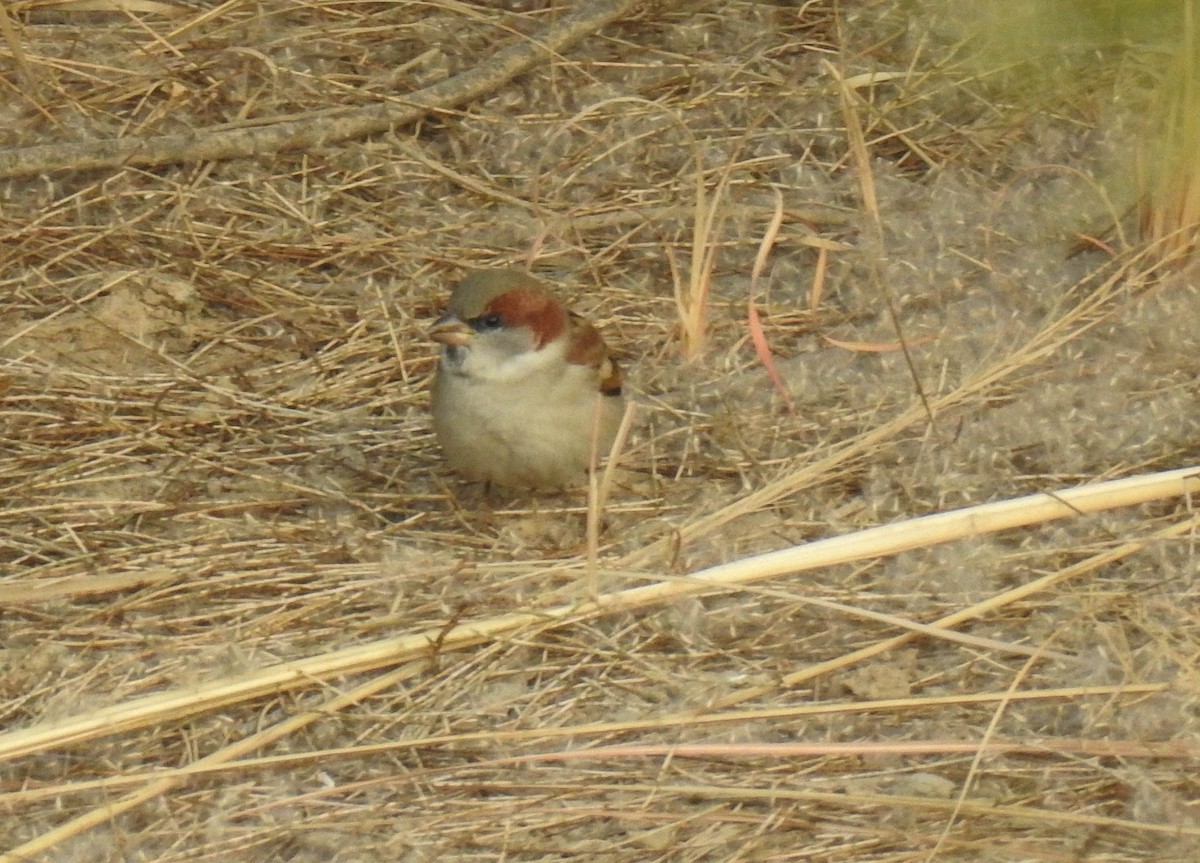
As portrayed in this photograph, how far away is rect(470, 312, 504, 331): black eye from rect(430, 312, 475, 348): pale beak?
18 millimetres

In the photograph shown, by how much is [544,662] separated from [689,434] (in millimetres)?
886

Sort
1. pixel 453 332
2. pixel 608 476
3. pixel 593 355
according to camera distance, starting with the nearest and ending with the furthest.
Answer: pixel 608 476 → pixel 453 332 → pixel 593 355

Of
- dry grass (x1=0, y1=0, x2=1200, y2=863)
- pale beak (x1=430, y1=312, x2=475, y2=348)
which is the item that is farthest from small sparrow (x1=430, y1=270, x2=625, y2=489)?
dry grass (x1=0, y1=0, x2=1200, y2=863)

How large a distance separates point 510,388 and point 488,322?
0.45ft

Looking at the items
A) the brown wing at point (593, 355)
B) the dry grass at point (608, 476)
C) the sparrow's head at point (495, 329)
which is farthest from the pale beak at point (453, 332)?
the dry grass at point (608, 476)

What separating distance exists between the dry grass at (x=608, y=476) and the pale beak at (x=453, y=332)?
1.28 feet

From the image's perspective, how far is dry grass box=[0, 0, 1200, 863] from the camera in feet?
8.83

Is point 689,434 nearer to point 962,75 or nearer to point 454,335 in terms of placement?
point 454,335

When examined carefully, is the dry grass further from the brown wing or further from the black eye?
the black eye

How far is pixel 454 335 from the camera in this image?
10.8ft

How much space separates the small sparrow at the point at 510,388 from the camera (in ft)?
10.8

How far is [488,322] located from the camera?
10.9 ft

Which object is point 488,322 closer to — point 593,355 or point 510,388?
point 510,388

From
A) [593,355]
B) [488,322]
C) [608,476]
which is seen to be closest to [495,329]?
[488,322]
